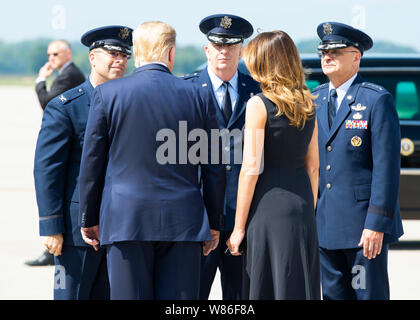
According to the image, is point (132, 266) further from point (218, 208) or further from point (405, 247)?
point (405, 247)

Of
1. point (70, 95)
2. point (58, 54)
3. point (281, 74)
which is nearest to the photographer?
point (281, 74)

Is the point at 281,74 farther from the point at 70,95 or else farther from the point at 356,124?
the point at 70,95

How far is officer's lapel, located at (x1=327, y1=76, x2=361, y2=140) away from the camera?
15.4 feet

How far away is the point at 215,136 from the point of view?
154 inches

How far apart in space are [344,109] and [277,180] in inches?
32.6

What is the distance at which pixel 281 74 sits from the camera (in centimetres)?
411

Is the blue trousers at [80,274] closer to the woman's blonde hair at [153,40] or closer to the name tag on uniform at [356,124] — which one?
the woman's blonde hair at [153,40]

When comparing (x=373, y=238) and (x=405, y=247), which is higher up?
(x=373, y=238)

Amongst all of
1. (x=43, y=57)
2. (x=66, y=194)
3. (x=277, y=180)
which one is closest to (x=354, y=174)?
(x=277, y=180)

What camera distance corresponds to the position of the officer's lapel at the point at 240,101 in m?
4.86

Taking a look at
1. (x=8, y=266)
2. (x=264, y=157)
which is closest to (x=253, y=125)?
(x=264, y=157)

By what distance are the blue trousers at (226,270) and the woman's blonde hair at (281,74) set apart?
0.99 meters

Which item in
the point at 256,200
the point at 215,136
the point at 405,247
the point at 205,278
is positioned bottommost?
the point at 405,247

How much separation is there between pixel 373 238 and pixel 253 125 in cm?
103
